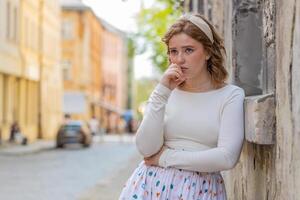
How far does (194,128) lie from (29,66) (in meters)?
41.6

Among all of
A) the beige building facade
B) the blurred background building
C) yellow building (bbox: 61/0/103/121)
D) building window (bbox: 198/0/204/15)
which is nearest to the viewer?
the beige building facade

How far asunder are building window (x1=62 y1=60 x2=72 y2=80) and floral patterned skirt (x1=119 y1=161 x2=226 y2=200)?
219 ft

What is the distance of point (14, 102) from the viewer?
40.6 meters

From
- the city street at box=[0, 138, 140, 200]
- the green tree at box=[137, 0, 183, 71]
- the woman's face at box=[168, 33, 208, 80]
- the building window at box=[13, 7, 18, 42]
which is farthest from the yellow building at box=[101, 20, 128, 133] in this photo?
the woman's face at box=[168, 33, 208, 80]

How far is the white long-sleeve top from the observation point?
3154 millimetres

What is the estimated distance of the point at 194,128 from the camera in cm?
323

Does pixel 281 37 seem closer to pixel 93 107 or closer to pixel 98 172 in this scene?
pixel 98 172

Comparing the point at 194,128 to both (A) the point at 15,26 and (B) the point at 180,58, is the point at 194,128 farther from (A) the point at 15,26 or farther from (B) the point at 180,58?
(A) the point at 15,26

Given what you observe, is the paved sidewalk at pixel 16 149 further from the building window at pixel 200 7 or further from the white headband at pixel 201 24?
the white headband at pixel 201 24

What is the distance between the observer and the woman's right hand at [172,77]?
10.5 ft

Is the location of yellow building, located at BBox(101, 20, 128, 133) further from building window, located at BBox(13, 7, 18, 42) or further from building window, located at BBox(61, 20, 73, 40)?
building window, located at BBox(13, 7, 18, 42)

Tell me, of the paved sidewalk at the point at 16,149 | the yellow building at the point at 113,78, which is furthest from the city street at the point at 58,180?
the yellow building at the point at 113,78

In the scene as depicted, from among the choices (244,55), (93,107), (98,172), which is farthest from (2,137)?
(93,107)

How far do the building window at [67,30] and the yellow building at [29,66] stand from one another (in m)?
14.6
